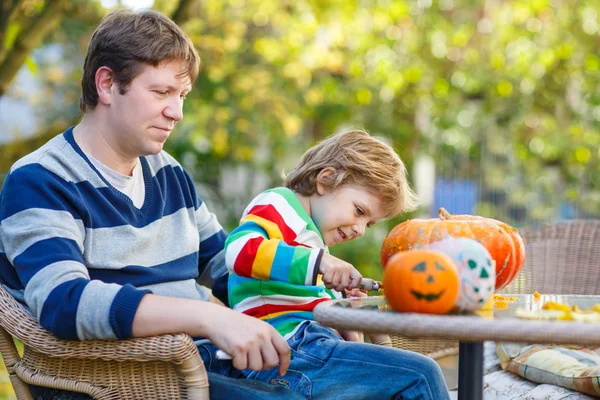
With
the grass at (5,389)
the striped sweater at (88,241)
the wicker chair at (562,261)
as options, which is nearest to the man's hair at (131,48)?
the striped sweater at (88,241)

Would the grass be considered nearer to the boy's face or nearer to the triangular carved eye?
the boy's face

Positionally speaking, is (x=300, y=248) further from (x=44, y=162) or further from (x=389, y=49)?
(x=389, y=49)

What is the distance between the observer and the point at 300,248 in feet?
6.34

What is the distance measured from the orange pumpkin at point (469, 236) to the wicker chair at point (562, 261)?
3.52 feet

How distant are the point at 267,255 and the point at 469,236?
20.3 inches

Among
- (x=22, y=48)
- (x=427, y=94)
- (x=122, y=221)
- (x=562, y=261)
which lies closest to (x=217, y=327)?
(x=122, y=221)

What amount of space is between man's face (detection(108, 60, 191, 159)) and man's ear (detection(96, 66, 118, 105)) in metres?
0.02

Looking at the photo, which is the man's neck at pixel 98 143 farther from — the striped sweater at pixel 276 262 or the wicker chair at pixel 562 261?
the wicker chair at pixel 562 261

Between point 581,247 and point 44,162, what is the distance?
2132 millimetres

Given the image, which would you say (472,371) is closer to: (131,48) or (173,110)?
(173,110)

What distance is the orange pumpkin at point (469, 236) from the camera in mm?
2006

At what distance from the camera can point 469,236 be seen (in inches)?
79.4

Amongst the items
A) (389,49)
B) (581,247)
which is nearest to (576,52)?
(389,49)

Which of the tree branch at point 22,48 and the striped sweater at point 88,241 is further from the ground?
the tree branch at point 22,48
